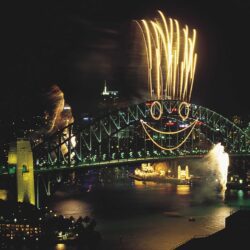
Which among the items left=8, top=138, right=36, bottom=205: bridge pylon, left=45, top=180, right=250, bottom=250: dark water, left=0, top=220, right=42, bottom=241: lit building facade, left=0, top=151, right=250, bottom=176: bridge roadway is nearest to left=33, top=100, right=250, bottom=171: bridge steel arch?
left=0, top=151, right=250, bottom=176: bridge roadway

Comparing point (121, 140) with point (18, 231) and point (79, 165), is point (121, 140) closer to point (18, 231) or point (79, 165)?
point (79, 165)

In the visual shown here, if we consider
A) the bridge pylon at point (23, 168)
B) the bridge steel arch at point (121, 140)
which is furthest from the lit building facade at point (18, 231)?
the bridge steel arch at point (121, 140)

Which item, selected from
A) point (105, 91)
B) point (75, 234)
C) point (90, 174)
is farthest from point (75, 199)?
point (105, 91)

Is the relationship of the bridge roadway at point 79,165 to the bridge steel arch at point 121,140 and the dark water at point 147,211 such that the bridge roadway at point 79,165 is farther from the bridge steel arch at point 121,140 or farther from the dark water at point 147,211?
the dark water at point 147,211

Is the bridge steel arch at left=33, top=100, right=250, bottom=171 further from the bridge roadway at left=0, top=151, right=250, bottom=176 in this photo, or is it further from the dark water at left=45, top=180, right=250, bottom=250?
the dark water at left=45, top=180, right=250, bottom=250

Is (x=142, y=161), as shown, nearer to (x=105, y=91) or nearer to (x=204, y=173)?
(x=204, y=173)

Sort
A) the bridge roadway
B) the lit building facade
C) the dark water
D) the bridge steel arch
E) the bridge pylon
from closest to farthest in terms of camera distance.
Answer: the lit building facade, the dark water, the bridge pylon, the bridge roadway, the bridge steel arch
